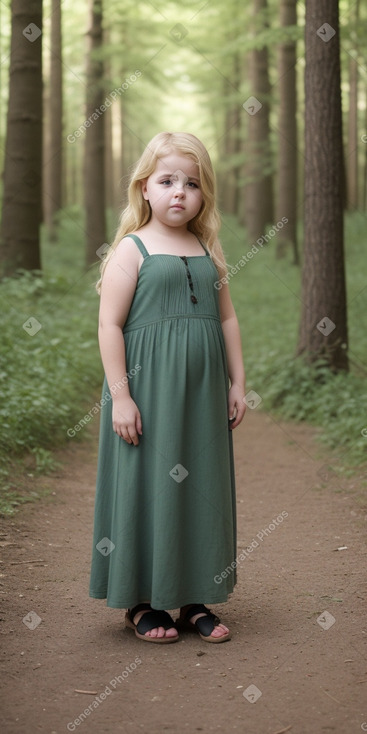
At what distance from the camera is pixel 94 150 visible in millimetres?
16062

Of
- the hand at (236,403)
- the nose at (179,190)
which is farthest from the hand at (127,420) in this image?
the nose at (179,190)

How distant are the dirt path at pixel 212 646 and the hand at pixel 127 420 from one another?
0.91 m

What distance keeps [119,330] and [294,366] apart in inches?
213

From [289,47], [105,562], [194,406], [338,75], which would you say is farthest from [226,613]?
[289,47]

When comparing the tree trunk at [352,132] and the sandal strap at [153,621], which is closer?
the sandal strap at [153,621]

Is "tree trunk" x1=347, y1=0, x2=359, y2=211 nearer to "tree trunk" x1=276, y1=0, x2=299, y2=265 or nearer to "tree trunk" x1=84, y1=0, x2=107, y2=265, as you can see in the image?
"tree trunk" x1=276, y1=0, x2=299, y2=265

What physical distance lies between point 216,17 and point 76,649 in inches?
883

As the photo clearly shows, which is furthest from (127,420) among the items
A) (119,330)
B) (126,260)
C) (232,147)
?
(232,147)

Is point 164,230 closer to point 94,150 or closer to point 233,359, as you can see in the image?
point 233,359

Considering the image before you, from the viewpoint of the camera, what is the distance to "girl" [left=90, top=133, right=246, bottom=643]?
3441 millimetres

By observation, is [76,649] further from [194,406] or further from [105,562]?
[194,406]

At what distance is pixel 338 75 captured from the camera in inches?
321

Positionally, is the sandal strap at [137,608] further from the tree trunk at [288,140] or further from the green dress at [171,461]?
the tree trunk at [288,140]

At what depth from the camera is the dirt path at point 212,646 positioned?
2.84 meters
